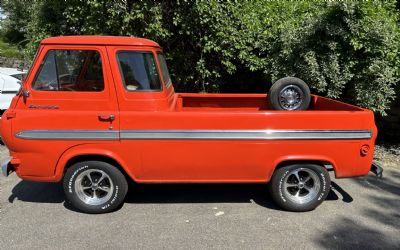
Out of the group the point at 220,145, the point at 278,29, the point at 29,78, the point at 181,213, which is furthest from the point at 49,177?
the point at 278,29

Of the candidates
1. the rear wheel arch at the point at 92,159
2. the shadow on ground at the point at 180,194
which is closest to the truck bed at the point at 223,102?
the shadow on ground at the point at 180,194

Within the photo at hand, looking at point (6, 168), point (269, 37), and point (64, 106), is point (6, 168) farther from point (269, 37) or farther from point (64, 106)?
point (269, 37)

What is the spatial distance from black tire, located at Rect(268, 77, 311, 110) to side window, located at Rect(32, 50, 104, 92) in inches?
92.6

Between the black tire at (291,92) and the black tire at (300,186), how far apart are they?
1150 mm

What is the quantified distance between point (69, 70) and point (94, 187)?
4.47 feet

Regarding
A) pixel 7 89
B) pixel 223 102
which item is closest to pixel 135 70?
pixel 223 102

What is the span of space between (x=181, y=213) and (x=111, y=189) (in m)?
0.86

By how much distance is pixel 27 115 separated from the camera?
13.8ft

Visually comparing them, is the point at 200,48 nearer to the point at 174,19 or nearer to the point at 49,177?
the point at 174,19

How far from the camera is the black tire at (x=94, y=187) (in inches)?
172

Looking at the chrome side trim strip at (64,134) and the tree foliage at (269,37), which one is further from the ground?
the tree foliage at (269,37)

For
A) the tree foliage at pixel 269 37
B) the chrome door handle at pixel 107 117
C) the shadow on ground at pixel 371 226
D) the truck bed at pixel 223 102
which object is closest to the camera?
the shadow on ground at pixel 371 226

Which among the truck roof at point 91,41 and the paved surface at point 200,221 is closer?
the paved surface at point 200,221

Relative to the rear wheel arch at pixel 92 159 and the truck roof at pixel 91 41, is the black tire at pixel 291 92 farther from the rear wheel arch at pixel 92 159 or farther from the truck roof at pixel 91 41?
the rear wheel arch at pixel 92 159
